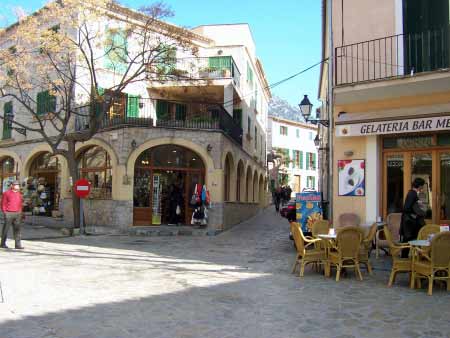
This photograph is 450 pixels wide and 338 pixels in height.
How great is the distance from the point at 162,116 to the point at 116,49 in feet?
12.0

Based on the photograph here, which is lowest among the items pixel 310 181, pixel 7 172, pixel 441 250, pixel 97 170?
pixel 441 250

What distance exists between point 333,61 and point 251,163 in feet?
50.3

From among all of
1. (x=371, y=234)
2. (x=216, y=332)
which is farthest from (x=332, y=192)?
(x=216, y=332)

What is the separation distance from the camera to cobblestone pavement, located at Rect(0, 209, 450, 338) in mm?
5090

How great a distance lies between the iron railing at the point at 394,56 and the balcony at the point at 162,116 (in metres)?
7.37

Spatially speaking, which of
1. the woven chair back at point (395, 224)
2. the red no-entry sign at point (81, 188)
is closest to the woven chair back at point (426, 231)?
the woven chair back at point (395, 224)

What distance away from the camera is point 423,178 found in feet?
36.2

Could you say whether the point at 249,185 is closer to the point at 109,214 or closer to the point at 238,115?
the point at 238,115

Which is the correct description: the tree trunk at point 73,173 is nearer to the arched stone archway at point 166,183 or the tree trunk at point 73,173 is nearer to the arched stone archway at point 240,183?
the arched stone archway at point 166,183

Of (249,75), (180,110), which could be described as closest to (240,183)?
(180,110)

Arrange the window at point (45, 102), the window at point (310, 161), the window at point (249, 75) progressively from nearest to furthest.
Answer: the window at point (45, 102) → the window at point (249, 75) → the window at point (310, 161)

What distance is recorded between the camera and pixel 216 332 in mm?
4980

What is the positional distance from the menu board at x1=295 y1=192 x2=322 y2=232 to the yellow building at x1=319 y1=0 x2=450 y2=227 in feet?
2.10

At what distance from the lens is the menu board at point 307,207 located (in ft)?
41.0
